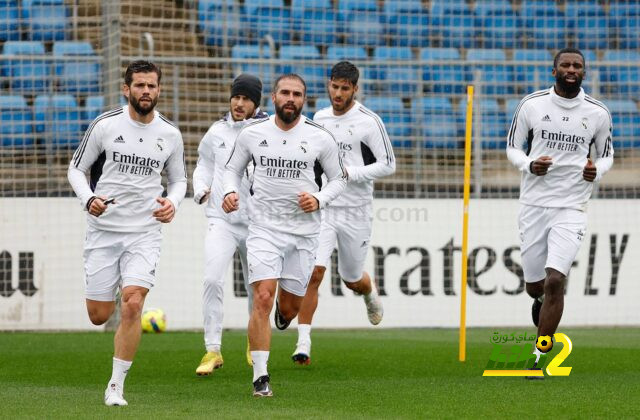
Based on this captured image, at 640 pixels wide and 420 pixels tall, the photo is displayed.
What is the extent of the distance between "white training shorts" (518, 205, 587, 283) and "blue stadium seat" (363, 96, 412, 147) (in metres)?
5.82

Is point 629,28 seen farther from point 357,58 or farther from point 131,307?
point 131,307

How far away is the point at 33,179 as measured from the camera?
14.6 m

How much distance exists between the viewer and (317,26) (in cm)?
1733

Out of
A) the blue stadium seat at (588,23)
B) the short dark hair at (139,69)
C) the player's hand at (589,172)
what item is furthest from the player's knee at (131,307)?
the blue stadium seat at (588,23)

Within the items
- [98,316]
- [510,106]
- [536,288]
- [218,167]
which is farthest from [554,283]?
[510,106]

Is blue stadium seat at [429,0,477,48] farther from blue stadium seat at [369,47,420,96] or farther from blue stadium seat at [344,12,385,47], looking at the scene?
blue stadium seat at [369,47,420,96]

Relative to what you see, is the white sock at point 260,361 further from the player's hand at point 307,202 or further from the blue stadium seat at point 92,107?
the blue stadium seat at point 92,107

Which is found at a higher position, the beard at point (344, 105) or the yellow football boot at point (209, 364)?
the beard at point (344, 105)

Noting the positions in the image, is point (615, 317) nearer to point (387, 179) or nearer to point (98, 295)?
point (387, 179)

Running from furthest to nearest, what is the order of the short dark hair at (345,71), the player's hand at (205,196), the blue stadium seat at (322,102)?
the blue stadium seat at (322,102) → the short dark hair at (345,71) → the player's hand at (205,196)

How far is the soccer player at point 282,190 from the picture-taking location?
8234mm

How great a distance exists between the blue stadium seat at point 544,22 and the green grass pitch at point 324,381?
577 centimetres

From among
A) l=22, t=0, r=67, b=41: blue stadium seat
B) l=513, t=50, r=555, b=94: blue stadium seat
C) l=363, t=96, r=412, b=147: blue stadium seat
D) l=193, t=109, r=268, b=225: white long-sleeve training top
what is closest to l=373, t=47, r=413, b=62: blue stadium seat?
l=513, t=50, r=555, b=94: blue stadium seat

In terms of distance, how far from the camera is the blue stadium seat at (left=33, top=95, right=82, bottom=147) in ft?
49.2
